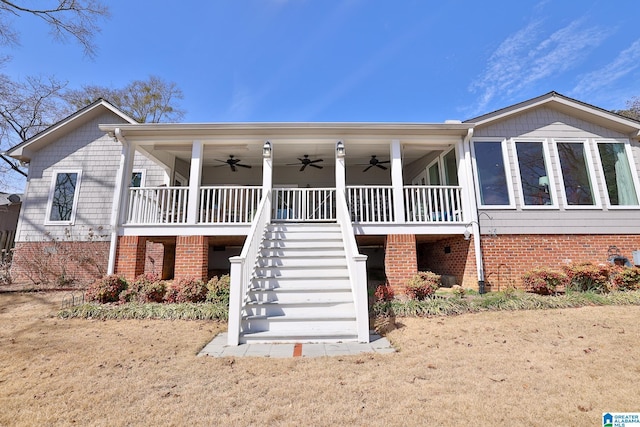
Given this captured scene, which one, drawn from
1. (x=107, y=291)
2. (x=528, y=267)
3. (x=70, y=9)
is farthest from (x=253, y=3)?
(x=528, y=267)

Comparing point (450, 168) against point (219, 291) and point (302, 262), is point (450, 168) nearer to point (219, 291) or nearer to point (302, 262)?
point (302, 262)

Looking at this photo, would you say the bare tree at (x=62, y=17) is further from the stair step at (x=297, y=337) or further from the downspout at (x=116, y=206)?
the stair step at (x=297, y=337)

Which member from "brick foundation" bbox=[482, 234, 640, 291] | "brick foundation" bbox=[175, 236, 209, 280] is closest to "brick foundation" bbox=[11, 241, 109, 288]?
"brick foundation" bbox=[175, 236, 209, 280]

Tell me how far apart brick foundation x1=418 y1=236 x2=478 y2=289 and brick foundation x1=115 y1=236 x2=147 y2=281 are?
26.6ft

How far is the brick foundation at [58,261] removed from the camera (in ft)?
31.2

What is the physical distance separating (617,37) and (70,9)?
19.3 meters

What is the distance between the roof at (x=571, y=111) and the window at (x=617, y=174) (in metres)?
0.48

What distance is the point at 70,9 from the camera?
10.6m

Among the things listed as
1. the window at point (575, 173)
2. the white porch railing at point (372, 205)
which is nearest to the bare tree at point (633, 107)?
the window at point (575, 173)

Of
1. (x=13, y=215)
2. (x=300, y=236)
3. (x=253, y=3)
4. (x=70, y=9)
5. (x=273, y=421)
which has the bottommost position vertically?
(x=273, y=421)

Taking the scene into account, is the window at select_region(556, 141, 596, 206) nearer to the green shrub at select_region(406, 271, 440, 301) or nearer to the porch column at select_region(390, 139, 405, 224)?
the porch column at select_region(390, 139, 405, 224)

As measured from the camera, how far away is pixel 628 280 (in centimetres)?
650

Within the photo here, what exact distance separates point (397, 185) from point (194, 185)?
517cm

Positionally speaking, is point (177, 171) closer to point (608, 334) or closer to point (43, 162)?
point (43, 162)
